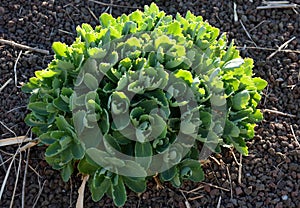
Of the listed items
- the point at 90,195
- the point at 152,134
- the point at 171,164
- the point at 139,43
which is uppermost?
the point at 139,43

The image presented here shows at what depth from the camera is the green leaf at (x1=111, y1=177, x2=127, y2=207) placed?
2.32 m

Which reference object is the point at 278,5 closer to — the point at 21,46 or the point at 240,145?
the point at 240,145

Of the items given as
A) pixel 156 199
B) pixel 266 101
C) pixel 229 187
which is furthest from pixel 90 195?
pixel 266 101

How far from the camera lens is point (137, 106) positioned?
7.46 feet

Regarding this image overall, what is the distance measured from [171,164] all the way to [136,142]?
0.18 metres

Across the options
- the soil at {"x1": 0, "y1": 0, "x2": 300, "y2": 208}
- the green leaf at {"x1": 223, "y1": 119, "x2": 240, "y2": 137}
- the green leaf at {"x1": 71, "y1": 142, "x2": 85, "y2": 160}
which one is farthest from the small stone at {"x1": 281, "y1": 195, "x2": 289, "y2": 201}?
the green leaf at {"x1": 71, "y1": 142, "x2": 85, "y2": 160}

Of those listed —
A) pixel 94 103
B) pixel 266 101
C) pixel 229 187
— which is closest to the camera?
pixel 94 103

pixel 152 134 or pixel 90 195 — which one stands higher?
pixel 152 134

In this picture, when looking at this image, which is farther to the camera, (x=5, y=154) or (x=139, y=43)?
(x=5, y=154)

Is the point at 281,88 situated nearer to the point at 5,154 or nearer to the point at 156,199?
the point at 156,199

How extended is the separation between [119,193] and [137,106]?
0.36 meters

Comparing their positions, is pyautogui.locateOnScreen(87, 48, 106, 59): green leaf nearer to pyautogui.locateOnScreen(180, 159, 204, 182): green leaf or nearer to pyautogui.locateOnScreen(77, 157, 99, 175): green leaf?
pyautogui.locateOnScreen(77, 157, 99, 175): green leaf

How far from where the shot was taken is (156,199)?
2.58m

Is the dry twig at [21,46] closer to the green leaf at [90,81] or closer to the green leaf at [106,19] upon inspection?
the green leaf at [106,19]
